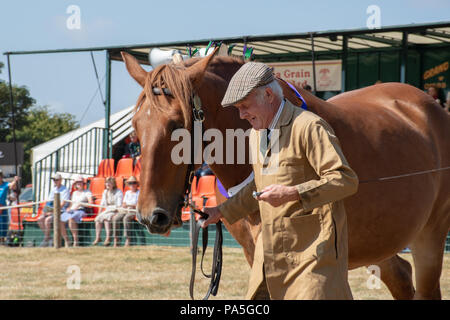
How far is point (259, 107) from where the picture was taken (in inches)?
113

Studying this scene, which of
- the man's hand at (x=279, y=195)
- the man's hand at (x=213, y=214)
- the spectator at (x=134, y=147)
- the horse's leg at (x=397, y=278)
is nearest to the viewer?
the man's hand at (x=279, y=195)

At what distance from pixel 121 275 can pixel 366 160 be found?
19.7 feet

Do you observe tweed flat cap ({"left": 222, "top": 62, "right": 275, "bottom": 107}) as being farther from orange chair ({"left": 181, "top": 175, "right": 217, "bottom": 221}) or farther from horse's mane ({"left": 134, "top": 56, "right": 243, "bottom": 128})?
orange chair ({"left": 181, "top": 175, "right": 217, "bottom": 221})

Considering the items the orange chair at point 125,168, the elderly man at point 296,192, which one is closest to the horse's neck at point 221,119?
the elderly man at point 296,192

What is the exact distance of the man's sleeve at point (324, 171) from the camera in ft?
8.75

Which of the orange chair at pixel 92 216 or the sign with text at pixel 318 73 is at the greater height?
the sign with text at pixel 318 73

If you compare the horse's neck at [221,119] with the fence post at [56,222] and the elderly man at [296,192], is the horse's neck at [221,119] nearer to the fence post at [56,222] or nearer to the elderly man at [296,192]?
the elderly man at [296,192]

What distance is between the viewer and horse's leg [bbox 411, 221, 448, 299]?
15.8 feet

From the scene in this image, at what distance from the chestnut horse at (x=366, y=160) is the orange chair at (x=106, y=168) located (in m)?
10.6

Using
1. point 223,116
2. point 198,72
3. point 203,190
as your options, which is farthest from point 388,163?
point 203,190

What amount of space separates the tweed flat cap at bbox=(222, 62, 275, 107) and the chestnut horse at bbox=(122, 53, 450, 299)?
0.60m

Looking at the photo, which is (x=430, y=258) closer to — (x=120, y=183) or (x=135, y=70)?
(x=135, y=70)
